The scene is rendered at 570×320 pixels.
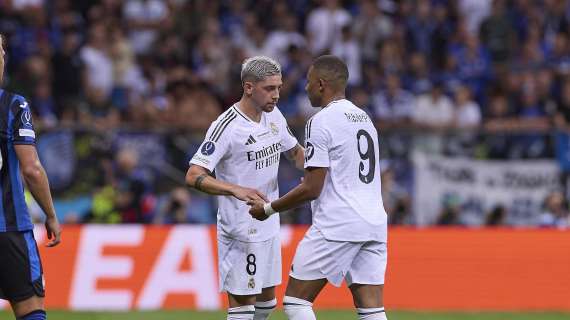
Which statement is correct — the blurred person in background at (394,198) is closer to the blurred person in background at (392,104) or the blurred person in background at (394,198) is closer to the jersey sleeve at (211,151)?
the blurred person in background at (392,104)

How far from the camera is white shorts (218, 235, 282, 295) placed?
8.27 metres

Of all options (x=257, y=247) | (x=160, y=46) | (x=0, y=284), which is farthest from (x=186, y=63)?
(x=0, y=284)

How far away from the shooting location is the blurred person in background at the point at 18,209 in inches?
284

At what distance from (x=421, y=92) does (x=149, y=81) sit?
3759 millimetres

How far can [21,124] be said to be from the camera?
7215mm

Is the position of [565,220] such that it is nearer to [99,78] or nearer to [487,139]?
[487,139]

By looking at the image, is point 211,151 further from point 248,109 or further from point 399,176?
point 399,176

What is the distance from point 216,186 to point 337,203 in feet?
2.81

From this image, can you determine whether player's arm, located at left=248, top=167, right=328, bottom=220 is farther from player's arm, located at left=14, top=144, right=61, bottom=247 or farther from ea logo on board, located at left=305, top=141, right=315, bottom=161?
player's arm, located at left=14, top=144, right=61, bottom=247

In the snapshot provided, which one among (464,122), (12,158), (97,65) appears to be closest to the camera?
(12,158)

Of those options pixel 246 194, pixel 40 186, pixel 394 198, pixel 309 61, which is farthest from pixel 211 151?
pixel 309 61

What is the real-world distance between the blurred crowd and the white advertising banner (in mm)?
152

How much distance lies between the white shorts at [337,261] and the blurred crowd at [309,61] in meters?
6.61

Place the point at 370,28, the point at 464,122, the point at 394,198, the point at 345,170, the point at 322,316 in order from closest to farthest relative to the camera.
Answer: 1. the point at 345,170
2. the point at 322,316
3. the point at 394,198
4. the point at 464,122
5. the point at 370,28
